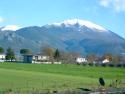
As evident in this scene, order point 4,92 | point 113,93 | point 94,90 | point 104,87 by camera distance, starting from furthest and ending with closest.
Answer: point 104,87
point 94,90
point 113,93
point 4,92

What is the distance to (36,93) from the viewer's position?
50000 mm

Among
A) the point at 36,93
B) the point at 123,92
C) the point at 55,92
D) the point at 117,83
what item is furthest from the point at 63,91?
the point at 117,83

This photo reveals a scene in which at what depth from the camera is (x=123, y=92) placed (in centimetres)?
5769

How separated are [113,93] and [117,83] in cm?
1714

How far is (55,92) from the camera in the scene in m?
52.6

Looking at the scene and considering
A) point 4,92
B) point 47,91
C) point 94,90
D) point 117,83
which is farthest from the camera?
point 117,83

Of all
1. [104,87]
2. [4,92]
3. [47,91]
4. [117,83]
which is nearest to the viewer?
[4,92]

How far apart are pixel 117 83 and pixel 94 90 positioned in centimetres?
1423

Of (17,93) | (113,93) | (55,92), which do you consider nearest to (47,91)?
(55,92)

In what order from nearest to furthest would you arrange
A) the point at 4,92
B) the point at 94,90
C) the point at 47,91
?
the point at 4,92 < the point at 47,91 < the point at 94,90

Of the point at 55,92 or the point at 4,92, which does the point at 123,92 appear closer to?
the point at 55,92

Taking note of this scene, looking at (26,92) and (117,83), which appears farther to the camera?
(117,83)

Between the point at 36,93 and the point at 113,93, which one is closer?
the point at 36,93

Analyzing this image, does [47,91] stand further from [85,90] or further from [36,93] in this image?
[85,90]
